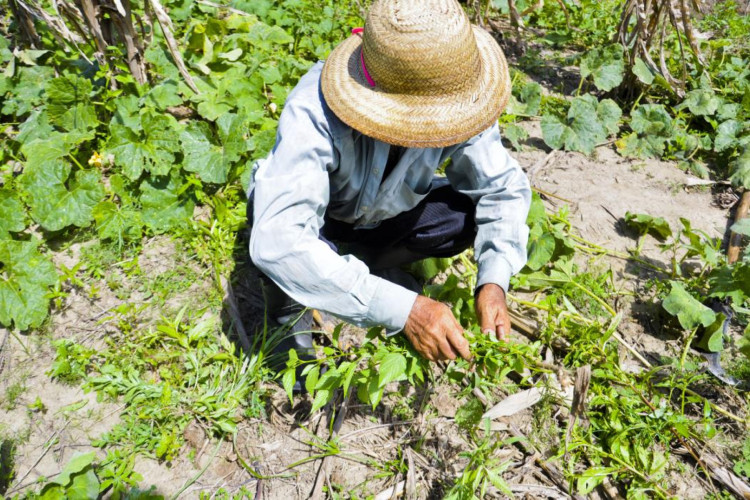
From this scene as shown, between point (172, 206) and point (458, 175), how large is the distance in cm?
169

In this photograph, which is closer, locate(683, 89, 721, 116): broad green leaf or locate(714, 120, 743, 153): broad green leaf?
locate(714, 120, 743, 153): broad green leaf

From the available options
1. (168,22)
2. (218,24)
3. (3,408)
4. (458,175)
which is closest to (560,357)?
(458,175)

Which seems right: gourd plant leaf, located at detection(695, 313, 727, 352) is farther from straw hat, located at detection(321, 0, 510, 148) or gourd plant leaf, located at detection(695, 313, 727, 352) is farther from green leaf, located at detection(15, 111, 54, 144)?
green leaf, located at detection(15, 111, 54, 144)

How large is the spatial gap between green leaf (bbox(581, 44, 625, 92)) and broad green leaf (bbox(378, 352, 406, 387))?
3.21 meters

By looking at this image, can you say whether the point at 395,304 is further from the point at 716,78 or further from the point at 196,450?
the point at 716,78

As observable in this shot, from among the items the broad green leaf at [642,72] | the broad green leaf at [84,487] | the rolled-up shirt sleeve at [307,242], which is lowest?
the broad green leaf at [84,487]

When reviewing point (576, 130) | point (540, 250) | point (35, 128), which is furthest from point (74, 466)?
point (576, 130)

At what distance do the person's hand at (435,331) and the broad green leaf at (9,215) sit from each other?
230 cm

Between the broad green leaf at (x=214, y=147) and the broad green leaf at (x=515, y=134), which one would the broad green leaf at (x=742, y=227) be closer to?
the broad green leaf at (x=515, y=134)

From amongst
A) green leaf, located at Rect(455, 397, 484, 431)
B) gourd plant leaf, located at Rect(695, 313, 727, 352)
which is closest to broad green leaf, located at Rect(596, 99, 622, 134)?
gourd plant leaf, located at Rect(695, 313, 727, 352)

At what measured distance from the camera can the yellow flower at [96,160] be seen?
10.8ft

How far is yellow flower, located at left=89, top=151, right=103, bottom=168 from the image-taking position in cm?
328

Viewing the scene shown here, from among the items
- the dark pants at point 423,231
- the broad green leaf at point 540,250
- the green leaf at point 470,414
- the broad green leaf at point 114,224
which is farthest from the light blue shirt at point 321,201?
the broad green leaf at point 114,224

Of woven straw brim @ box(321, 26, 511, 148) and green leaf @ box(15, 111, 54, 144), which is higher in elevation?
woven straw brim @ box(321, 26, 511, 148)
